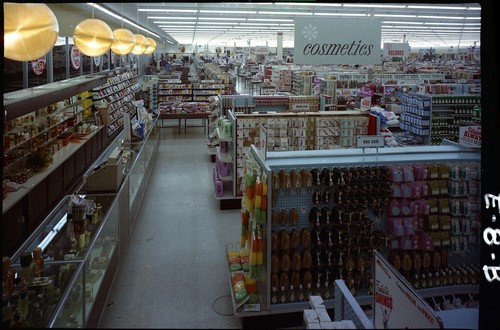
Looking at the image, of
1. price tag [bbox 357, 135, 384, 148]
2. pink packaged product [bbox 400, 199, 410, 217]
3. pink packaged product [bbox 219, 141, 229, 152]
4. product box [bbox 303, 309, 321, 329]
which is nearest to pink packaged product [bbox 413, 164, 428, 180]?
pink packaged product [bbox 400, 199, 410, 217]

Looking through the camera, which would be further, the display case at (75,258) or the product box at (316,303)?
the display case at (75,258)

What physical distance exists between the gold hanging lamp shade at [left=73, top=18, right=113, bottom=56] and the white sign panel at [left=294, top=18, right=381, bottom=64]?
7.44 ft

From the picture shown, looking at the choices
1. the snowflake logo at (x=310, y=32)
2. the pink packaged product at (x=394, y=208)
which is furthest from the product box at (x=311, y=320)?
the snowflake logo at (x=310, y=32)

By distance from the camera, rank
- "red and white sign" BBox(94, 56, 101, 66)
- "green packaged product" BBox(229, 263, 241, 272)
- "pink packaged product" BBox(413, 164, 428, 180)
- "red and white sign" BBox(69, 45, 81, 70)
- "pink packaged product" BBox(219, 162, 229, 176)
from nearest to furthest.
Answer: "pink packaged product" BBox(413, 164, 428, 180)
"green packaged product" BBox(229, 263, 241, 272)
"pink packaged product" BBox(219, 162, 229, 176)
"red and white sign" BBox(69, 45, 81, 70)
"red and white sign" BBox(94, 56, 101, 66)

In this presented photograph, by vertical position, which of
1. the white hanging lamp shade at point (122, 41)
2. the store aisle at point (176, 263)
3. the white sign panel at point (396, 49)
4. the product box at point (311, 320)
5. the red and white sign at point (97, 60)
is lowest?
the store aisle at point (176, 263)

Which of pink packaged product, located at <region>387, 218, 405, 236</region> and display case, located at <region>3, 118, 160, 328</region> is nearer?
display case, located at <region>3, 118, 160, 328</region>

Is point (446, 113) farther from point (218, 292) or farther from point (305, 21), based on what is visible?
point (218, 292)

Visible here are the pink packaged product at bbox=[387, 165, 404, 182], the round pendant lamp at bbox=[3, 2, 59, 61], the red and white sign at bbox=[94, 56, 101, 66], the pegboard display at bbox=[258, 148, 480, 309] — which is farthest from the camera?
the red and white sign at bbox=[94, 56, 101, 66]

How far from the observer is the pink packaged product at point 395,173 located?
15.5ft

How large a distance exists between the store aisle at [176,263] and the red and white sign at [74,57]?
5.11m

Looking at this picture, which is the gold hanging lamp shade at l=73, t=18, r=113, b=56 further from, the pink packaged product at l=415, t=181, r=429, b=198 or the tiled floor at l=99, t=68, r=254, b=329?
the pink packaged product at l=415, t=181, r=429, b=198

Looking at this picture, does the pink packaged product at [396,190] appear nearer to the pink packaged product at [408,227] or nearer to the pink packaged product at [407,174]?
the pink packaged product at [407,174]

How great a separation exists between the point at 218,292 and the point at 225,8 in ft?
42.6

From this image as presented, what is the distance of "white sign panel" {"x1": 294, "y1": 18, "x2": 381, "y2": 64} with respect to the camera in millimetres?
5770
